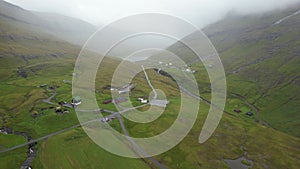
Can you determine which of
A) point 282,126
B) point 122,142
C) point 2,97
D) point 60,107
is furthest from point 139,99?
point 282,126

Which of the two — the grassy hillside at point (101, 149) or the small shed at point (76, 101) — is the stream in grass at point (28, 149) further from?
the small shed at point (76, 101)

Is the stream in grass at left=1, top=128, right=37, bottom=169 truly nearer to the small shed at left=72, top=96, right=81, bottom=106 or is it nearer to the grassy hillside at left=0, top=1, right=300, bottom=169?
the grassy hillside at left=0, top=1, right=300, bottom=169

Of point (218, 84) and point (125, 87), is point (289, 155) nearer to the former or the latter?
point (125, 87)

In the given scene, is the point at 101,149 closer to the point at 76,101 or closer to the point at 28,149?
the point at 28,149

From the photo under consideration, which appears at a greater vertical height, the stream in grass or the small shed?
the stream in grass

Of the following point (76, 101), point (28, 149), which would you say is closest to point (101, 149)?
point (28, 149)

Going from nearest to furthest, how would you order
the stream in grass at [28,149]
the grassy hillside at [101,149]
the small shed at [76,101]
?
the stream in grass at [28,149], the grassy hillside at [101,149], the small shed at [76,101]

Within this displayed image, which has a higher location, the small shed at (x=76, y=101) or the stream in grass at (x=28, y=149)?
the stream in grass at (x=28, y=149)

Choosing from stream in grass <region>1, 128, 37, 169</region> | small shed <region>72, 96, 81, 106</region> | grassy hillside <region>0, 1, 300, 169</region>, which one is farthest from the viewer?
small shed <region>72, 96, 81, 106</region>

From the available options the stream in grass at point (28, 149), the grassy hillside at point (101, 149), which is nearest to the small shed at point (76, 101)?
the grassy hillside at point (101, 149)

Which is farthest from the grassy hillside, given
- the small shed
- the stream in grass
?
the small shed

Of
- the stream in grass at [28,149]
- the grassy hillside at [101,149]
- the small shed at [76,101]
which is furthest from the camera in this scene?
the small shed at [76,101]
